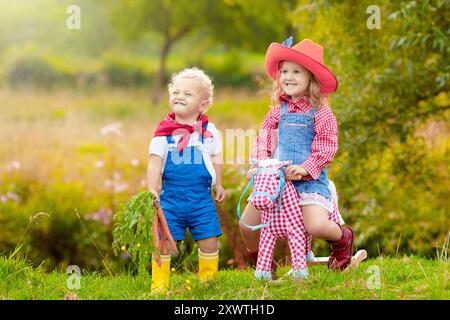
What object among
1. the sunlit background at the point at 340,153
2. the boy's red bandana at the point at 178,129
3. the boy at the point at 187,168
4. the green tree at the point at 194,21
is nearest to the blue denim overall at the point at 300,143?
the boy at the point at 187,168

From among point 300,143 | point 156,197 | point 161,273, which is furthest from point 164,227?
point 300,143

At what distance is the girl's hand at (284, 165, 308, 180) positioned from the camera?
13.1 feet

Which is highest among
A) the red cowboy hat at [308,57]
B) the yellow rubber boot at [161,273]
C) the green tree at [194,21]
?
the green tree at [194,21]

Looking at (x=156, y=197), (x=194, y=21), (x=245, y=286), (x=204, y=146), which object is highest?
(x=194, y=21)

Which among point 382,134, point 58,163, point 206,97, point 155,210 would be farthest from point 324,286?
point 58,163

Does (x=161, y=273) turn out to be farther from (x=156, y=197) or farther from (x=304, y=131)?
(x=304, y=131)

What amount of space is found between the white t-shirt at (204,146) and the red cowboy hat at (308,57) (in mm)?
587

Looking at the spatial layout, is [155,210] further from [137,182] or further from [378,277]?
[137,182]

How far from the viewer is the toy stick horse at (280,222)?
398cm

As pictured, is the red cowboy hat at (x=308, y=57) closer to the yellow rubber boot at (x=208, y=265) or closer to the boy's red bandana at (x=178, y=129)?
the boy's red bandana at (x=178, y=129)

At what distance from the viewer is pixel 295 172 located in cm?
401

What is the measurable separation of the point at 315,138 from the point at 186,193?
0.81 m

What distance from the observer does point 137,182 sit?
879cm

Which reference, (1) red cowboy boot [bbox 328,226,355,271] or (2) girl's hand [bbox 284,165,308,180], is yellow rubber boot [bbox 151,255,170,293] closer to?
(2) girl's hand [bbox 284,165,308,180]
